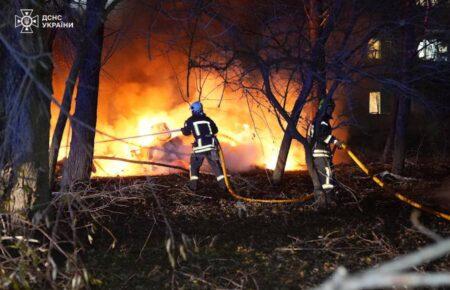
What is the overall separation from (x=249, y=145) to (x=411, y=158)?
15.6ft

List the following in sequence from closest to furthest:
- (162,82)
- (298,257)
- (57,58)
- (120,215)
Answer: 1. (298,257)
2. (120,215)
3. (57,58)
4. (162,82)

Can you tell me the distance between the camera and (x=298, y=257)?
18.1ft

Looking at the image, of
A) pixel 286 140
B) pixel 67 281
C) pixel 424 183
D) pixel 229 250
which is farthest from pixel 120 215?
pixel 424 183

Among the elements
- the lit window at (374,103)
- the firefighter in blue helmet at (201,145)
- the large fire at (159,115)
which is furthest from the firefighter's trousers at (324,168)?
the lit window at (374,103)

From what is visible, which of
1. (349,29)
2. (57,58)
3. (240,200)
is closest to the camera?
(349,29)

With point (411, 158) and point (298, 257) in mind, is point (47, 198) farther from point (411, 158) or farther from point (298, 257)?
point (411, 158)

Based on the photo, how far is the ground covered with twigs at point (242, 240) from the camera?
4887mm

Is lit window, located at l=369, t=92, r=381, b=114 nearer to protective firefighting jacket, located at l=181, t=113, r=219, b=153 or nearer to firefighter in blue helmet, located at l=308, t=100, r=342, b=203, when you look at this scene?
protective firefighting jacket, located at l=181, t=113, r=219, b=153

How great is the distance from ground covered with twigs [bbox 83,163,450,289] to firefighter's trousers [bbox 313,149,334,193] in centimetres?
41

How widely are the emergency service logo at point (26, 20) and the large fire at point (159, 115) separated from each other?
7342 mm

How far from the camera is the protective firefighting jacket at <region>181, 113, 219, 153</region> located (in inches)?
362

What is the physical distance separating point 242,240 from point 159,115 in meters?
8.94

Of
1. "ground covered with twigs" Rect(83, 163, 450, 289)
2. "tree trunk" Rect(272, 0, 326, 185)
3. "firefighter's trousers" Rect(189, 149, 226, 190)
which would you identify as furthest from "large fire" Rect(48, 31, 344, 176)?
"ground covered with twigs" Rect(83, 163, 450, 289)

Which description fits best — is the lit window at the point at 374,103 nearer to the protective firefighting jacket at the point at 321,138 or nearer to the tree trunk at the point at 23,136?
the protective firefighting jacket at the point at 321,138
